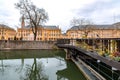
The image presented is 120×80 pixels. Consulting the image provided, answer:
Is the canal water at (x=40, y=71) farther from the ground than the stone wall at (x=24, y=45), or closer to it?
closer to it

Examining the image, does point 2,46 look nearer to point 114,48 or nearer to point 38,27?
point 38,27

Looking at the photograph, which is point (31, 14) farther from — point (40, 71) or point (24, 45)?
point (40, 71)

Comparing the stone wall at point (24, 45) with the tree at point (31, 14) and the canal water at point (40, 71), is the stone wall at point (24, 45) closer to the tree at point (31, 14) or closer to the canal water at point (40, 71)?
the tree at point (31, 14)

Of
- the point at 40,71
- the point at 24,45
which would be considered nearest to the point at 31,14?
the point at 24,45

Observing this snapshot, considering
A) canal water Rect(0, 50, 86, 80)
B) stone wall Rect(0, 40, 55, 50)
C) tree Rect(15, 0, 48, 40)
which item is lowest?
canal water Rect(0, 50, 86, 80)

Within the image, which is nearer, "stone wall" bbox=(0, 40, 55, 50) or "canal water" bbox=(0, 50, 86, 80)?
"canal water" bbox=(0, 50, 86, 80)

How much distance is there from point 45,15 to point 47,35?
1269 inches

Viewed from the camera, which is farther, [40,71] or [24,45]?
[24,45]

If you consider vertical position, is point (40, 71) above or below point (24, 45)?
below

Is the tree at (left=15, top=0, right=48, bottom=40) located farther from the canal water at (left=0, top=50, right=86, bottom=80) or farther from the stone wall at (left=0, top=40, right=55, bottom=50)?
the canal water at (left=0, top=50, right=86, bottom=80)

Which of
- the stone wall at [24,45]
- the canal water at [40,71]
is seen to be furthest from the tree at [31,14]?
the canal water at [40,71]

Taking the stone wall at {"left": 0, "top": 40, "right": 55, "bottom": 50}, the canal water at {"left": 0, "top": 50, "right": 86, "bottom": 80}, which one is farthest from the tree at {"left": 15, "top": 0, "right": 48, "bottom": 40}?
the canal water at {"left": 0, "top": 50, "right": 86, "bottom": 80}

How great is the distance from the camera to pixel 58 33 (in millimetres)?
65000

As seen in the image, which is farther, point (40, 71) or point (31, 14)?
point (31, 14)
